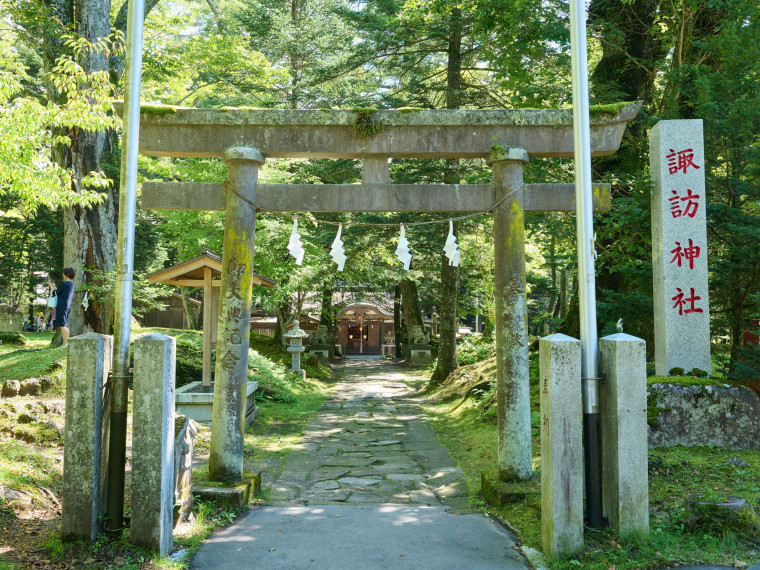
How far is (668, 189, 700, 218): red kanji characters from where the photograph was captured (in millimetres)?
8523

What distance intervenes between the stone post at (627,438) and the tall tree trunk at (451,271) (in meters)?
12.3

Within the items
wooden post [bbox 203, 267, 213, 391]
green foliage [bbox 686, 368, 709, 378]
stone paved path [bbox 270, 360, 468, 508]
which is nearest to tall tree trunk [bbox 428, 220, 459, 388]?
stone paved path [bbox 270, 360, 468, 508]

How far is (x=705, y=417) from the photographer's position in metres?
7.97

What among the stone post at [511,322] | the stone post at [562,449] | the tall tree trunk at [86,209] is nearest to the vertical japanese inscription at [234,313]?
the stone post at [511,322]

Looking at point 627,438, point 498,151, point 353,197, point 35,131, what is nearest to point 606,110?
point 498,151

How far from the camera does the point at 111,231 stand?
512 inches

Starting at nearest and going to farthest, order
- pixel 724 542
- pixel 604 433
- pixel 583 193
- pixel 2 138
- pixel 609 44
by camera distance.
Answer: pixel 724 542, pixel 604 433, pixel 583 193, pixel 2 138, pixel 609 44

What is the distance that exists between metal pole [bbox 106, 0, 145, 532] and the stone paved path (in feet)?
8.11

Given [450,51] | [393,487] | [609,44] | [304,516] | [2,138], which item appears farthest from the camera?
[450,51]

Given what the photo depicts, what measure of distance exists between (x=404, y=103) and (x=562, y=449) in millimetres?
14658

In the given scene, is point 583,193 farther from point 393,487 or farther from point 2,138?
point 2,138

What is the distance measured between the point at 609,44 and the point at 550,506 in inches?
426

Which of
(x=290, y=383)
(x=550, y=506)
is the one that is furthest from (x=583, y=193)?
(x=290, y=383)

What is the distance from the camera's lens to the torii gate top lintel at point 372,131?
22.5 feet
